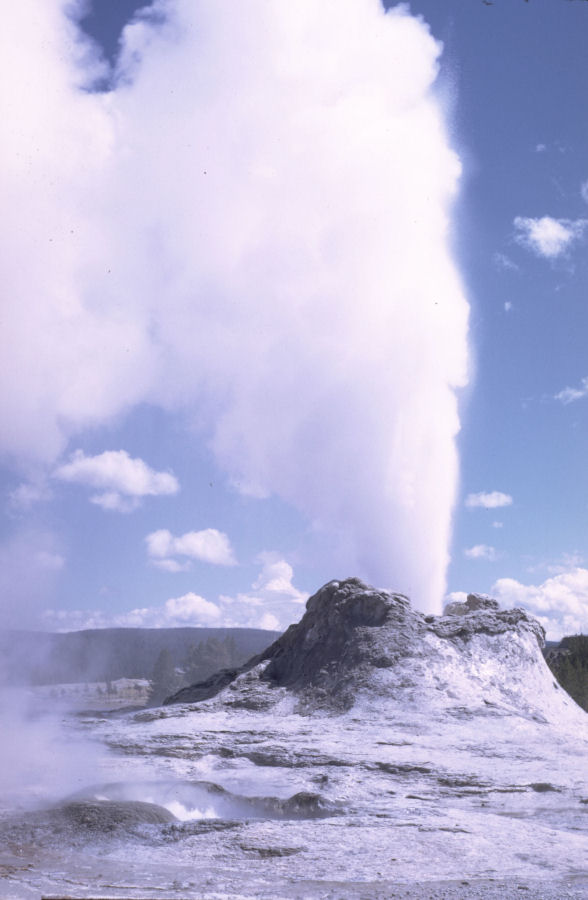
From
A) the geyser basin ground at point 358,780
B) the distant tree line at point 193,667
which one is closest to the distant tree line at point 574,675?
the geyser basin ground at point 358,780

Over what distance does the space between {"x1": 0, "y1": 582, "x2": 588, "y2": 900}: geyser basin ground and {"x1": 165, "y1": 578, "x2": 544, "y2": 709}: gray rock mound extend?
0.21 ft

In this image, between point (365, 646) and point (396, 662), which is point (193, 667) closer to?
point (365, 646)

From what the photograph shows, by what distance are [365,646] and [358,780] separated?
7628 mm

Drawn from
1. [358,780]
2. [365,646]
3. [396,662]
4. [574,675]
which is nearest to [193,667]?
[574,675]

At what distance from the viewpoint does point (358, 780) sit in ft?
43.4

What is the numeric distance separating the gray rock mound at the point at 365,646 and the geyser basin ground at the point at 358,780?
62mm

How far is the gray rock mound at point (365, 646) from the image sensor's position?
1984 cm

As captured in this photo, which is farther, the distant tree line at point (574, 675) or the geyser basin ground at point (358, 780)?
the distant tree line at point (574, 675)

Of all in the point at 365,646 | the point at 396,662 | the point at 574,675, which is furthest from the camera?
the point at 574,675

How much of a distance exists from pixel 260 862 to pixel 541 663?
14.4m

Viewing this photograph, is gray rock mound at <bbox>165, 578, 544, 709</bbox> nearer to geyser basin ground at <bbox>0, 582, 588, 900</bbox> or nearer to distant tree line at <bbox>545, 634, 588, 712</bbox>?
geyser basin ground at <bbox>0, 582, 588, 900</bbox>

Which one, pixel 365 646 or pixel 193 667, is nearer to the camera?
pixel 365 646

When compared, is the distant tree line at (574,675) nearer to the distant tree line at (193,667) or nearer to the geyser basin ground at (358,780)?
the geyser basin ground at (358,780)

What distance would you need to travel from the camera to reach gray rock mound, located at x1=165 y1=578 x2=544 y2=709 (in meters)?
19.8
